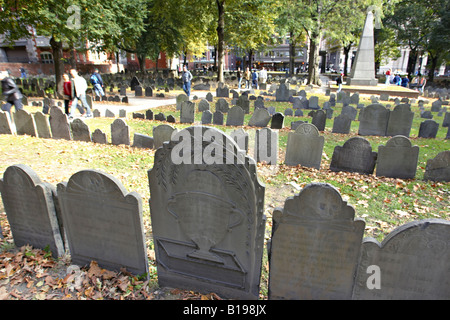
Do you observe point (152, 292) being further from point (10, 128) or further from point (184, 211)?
point (10, 128)

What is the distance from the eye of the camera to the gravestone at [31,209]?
3.34 m

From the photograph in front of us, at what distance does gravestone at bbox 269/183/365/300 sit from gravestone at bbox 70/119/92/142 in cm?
740

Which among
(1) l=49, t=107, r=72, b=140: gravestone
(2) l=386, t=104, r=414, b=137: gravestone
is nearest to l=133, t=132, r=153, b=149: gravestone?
(1) l=49, t=107, r=72, b=140: gravestone

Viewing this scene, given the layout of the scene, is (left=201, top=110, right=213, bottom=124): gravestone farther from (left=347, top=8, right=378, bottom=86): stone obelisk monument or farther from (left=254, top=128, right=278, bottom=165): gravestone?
(left=347, top=8, right=378, bottom=86): stone obelisk monument

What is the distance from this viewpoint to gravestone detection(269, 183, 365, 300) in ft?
8.39

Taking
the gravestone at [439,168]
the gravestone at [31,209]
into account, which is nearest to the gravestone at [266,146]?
the gravestone at [439,168]

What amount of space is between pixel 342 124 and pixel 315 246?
795cm

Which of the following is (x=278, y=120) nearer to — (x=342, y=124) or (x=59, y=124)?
(x=342, y=124)

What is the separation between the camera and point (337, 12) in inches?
970

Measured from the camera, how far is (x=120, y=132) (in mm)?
8133

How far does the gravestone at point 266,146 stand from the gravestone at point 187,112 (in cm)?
472

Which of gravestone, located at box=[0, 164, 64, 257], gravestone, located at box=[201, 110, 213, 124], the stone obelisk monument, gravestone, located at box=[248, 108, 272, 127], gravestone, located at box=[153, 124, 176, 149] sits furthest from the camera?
the stone obelisk monument
